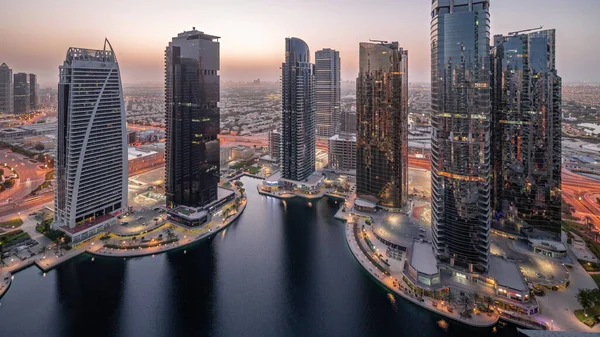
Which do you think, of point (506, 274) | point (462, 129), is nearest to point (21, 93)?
point (462, 129)

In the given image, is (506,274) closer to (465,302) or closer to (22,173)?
(465,302)

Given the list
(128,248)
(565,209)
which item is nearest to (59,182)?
(128,248)

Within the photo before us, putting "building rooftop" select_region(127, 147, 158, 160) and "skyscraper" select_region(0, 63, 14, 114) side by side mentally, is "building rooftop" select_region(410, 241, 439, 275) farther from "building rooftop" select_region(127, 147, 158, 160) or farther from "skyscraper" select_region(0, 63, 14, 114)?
"skyscraper" select_region(0, 63, 14, 114)

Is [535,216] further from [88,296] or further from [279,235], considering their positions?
[88,296]

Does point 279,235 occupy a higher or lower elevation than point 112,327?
higher

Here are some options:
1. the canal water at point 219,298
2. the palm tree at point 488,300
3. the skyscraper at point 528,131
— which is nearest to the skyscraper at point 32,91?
the canal water at point 219,298

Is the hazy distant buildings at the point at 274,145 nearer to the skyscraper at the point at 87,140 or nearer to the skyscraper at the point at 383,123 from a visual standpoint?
the skyscraper at the point at 383,123
